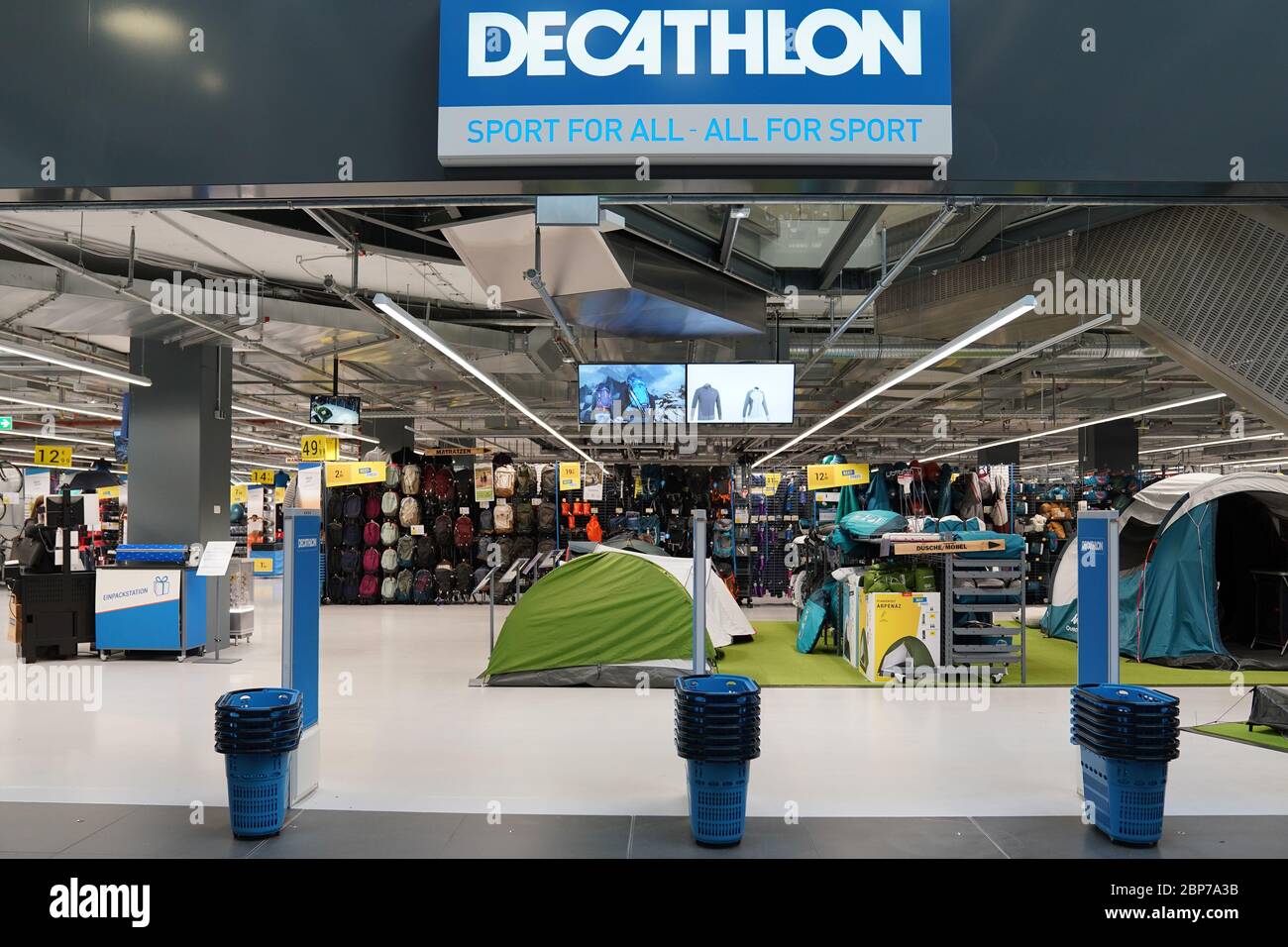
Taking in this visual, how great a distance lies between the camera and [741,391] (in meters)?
8.99

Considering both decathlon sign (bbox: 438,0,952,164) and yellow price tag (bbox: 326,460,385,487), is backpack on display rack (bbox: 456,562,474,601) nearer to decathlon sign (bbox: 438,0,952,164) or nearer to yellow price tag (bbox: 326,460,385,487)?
yellow price tag (bbox: 326,460,385,487)

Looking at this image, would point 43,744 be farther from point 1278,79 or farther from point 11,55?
point 1278,79

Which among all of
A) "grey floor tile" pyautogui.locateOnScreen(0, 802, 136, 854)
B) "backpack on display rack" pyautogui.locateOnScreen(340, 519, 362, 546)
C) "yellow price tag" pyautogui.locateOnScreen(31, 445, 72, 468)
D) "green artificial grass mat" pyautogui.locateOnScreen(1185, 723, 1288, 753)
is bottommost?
"green artificial grass mat" pyautogui.locateOnScreen(1185, 723, 1288, 753)

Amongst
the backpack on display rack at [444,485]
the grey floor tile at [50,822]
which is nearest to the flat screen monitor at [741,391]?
the grey floor tile at [50,822]

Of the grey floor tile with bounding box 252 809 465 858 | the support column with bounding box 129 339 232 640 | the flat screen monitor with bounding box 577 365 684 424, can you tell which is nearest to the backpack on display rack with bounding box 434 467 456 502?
the support column with bounding box 129 339 232 640

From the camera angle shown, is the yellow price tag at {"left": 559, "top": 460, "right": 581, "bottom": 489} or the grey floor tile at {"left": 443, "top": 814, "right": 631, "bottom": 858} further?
the yellow price tag at {"left": 559, "top": 460, "right": 581, "bottom": 489}

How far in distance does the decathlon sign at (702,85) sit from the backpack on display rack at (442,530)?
38.1 feet

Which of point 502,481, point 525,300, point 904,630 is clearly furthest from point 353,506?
point 904,630

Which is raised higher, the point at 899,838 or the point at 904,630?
the point at 904,630

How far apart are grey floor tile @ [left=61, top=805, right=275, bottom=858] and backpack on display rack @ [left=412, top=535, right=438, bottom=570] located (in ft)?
35.0

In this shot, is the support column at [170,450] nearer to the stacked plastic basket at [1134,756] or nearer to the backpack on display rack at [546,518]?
the backpack on display rack at [546,518]

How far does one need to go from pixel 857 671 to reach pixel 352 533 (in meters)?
9.77

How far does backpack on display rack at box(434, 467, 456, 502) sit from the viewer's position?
14773 millimetres

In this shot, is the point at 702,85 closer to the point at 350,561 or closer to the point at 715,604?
the point at 715,604
